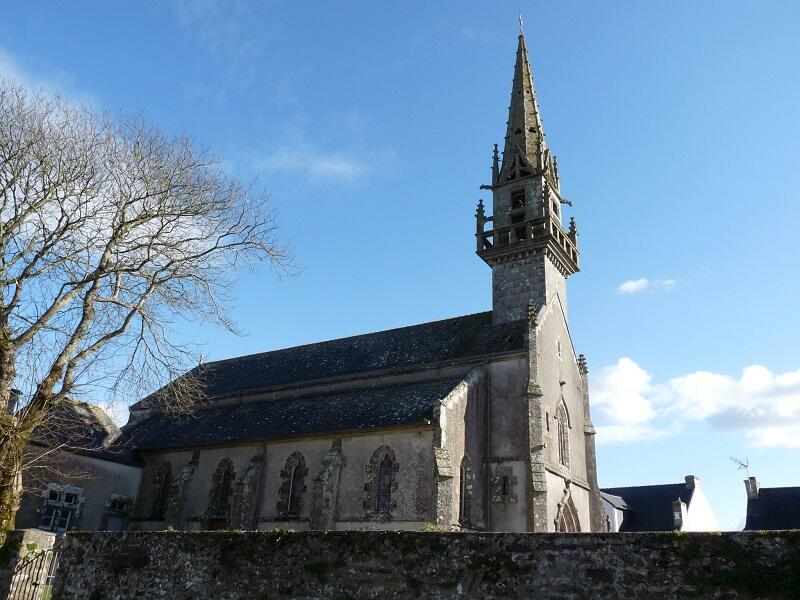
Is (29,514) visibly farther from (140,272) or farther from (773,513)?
(773,513)

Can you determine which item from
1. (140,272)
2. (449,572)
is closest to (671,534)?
(449,572)

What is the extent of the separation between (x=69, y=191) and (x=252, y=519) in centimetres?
1518

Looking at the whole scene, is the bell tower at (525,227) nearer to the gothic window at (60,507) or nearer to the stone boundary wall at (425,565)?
the stone boundary wall at (425,565)

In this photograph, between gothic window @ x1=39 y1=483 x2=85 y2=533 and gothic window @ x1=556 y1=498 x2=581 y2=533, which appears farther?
gothic window @ x1=39 y1=483 x2=85 y2=533

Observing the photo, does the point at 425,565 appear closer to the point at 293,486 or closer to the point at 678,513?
the point at 293,486

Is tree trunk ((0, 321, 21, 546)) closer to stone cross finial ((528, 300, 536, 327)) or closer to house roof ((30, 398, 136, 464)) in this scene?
house roof ((30, 398, 136, 464))

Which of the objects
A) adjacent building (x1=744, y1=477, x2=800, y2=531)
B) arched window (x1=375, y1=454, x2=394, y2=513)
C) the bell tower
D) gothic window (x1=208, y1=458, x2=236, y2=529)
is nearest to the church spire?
the bell tower

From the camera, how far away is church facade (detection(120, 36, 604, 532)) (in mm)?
23172

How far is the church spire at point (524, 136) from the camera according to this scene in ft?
105

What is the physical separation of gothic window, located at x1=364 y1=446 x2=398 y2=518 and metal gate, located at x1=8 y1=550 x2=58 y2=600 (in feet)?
37.1

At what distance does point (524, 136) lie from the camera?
3325 cm

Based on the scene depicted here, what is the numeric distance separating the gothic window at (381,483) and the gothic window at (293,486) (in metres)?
3.16

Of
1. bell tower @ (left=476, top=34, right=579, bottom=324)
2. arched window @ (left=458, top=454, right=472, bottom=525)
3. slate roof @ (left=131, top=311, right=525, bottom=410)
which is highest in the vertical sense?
bell tower @ (left=476, top=34, right=579, bottom=324)

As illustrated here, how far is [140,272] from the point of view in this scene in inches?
668
